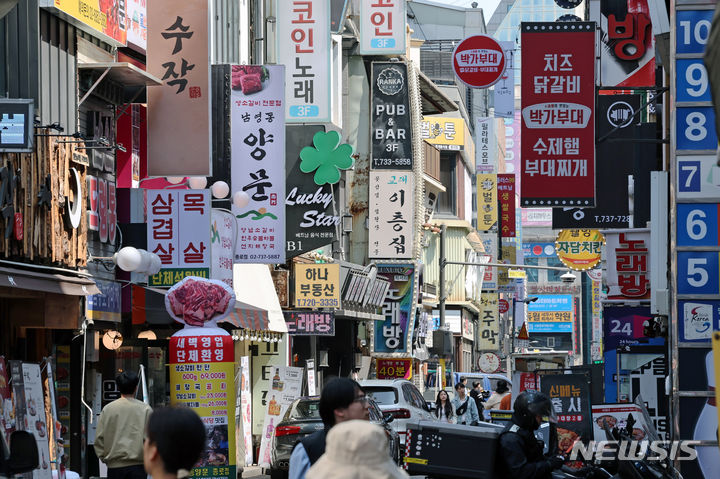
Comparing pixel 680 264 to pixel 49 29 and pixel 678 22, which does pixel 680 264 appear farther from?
pixel 49 29

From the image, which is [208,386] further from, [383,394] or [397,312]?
[397,312]

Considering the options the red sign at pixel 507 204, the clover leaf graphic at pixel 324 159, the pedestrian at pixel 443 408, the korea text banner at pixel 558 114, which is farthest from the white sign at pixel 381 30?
the red sign at pixel 507 204

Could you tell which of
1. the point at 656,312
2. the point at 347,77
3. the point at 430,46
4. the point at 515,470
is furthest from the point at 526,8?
the point at 515,470

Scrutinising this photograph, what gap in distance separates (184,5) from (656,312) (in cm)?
924

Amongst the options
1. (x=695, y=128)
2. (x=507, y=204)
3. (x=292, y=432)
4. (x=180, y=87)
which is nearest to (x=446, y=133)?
(x=507, y=204)

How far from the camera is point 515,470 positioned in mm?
8781

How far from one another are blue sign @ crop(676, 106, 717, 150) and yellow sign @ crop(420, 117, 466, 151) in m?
57.3

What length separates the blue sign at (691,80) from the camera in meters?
14.0

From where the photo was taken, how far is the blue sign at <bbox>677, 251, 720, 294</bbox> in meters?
13.8

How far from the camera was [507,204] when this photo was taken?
241 ft

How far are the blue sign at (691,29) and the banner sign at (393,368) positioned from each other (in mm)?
30342

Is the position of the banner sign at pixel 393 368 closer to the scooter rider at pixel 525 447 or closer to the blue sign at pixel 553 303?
the scooter rider at pixel 525 447

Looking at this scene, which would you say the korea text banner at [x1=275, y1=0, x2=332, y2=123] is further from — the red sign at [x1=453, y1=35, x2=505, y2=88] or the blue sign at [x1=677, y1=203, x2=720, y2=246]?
the blue sign at [x1=677, y1=203, x2=720, y2=246]

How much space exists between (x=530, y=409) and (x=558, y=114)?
1049 cm
